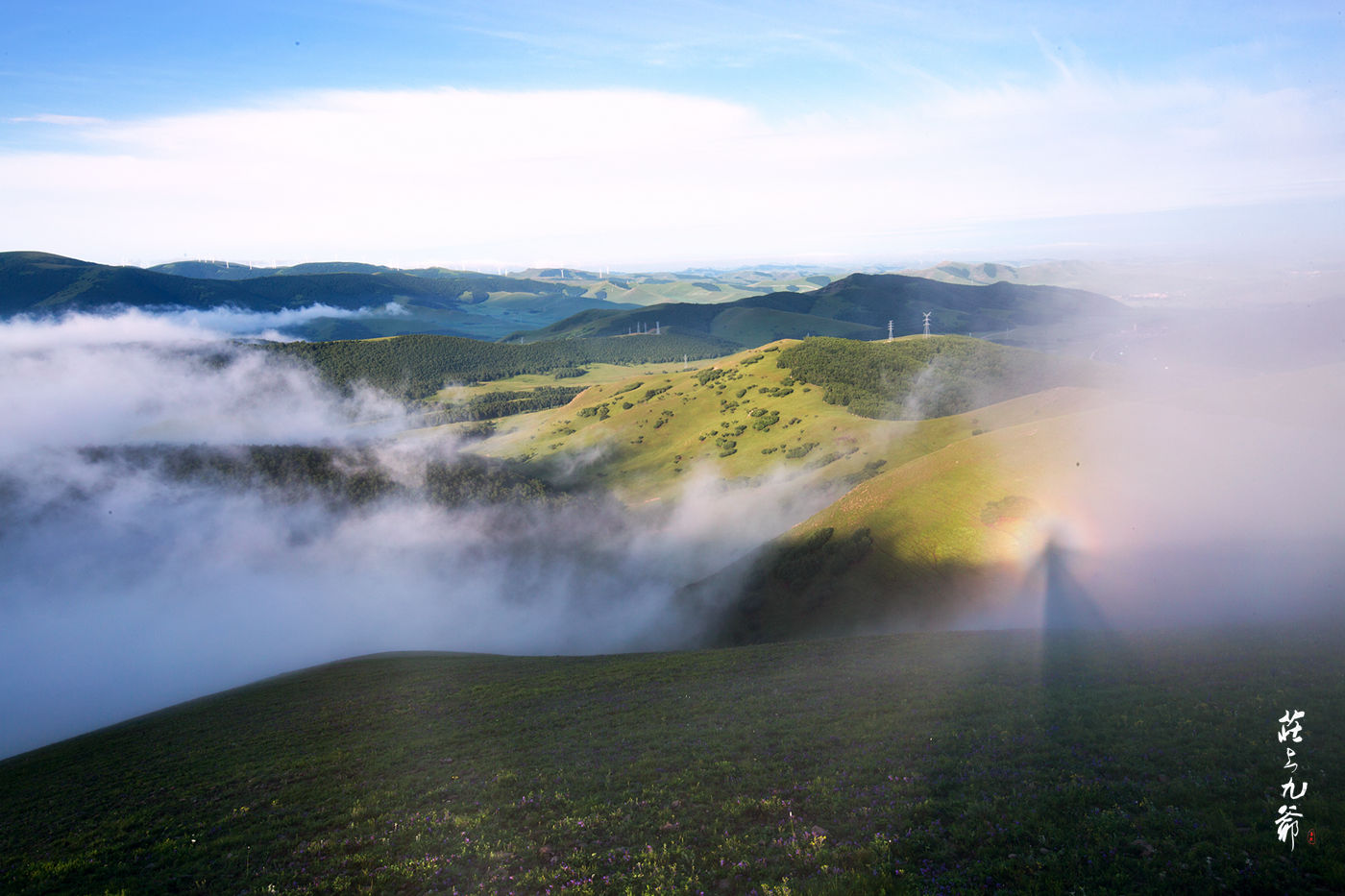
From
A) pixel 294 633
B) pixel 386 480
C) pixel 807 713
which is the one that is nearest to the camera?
pixel 807 713

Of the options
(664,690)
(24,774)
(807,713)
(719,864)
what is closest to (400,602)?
(24,774)

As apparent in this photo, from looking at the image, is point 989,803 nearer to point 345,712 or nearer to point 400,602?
point 345,712

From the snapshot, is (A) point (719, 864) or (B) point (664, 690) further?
(B) point (664, 690)

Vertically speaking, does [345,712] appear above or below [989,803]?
below

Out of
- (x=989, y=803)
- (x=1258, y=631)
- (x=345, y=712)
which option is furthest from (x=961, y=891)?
(x=345, y=712)

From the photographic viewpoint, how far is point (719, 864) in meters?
14.9

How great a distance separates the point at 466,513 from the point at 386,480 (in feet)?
112

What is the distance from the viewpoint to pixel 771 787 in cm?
1942

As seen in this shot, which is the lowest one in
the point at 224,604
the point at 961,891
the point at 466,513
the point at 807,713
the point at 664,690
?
the point at 224,604

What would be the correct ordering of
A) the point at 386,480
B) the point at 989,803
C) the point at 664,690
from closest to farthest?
the point at 989,803 → the point at 664,690 → the point at 386,480

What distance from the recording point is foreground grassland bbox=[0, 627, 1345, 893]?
14219mm

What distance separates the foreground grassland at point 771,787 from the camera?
14219 millimetres

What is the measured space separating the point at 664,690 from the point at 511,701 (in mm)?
9459

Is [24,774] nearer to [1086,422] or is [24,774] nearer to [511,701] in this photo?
[511,701]
